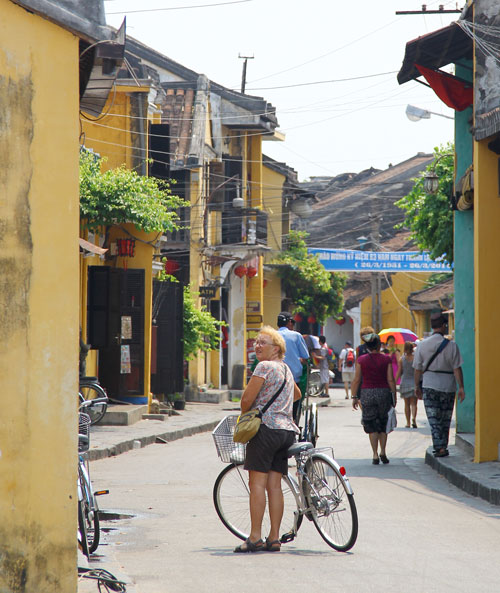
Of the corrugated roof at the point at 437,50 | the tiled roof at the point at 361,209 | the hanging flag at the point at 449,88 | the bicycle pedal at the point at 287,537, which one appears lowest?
the bicycle pedal at the point at 287,537

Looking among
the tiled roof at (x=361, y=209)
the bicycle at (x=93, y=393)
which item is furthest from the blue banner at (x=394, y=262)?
the bicycle at (x=93, y=393)

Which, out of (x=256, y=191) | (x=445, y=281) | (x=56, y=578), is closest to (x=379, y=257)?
(x=256, y=191)

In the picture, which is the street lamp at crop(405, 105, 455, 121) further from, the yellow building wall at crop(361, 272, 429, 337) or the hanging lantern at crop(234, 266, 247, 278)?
the yellow building wall at crop(361, 272, 429, 337)

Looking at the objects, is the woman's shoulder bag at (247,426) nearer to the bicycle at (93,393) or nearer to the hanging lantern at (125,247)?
the bicycle at (93,393)

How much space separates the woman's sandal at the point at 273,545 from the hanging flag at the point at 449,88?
1001 centimetres

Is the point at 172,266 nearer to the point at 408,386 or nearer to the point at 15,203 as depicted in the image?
the point at 408,386

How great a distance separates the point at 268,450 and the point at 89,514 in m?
1.40

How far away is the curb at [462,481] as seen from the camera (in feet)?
34.4

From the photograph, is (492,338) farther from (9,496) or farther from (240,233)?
(240,233)

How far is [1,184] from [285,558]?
3536 millimetres

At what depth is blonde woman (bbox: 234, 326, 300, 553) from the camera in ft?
25.2

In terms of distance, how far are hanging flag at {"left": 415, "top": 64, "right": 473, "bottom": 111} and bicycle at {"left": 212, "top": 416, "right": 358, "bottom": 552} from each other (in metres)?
9.29

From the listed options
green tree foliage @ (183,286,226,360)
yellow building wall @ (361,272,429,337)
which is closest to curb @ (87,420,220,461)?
green tree foliage @ (183,286,226,360)

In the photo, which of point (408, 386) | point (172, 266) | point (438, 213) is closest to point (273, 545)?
point (408, 386)
